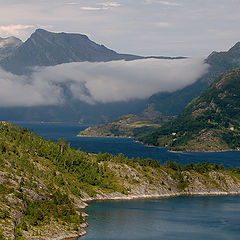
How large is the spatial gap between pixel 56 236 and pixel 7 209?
22656 millimetres

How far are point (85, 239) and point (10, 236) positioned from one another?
3402 cm

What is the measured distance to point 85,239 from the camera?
198 metres

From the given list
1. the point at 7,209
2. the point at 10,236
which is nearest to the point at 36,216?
the point at 7,209

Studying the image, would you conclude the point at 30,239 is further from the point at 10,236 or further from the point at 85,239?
the point at 85,239

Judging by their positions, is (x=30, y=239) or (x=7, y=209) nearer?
(x=30, y=239)

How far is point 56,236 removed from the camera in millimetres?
191375

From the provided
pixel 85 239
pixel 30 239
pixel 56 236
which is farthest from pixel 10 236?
pixel 85 239

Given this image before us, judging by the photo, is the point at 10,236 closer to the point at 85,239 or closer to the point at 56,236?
the point at 56,236

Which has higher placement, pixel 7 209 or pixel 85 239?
pixel 7 209

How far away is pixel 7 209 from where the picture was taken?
196000mm

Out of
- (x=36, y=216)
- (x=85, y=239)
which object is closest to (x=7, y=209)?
(x=36, y=216)

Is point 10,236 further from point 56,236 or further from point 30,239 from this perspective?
point 56,236

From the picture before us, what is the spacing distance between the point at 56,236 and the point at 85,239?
13.0 m

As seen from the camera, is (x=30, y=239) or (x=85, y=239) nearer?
(x=30, y=239)
